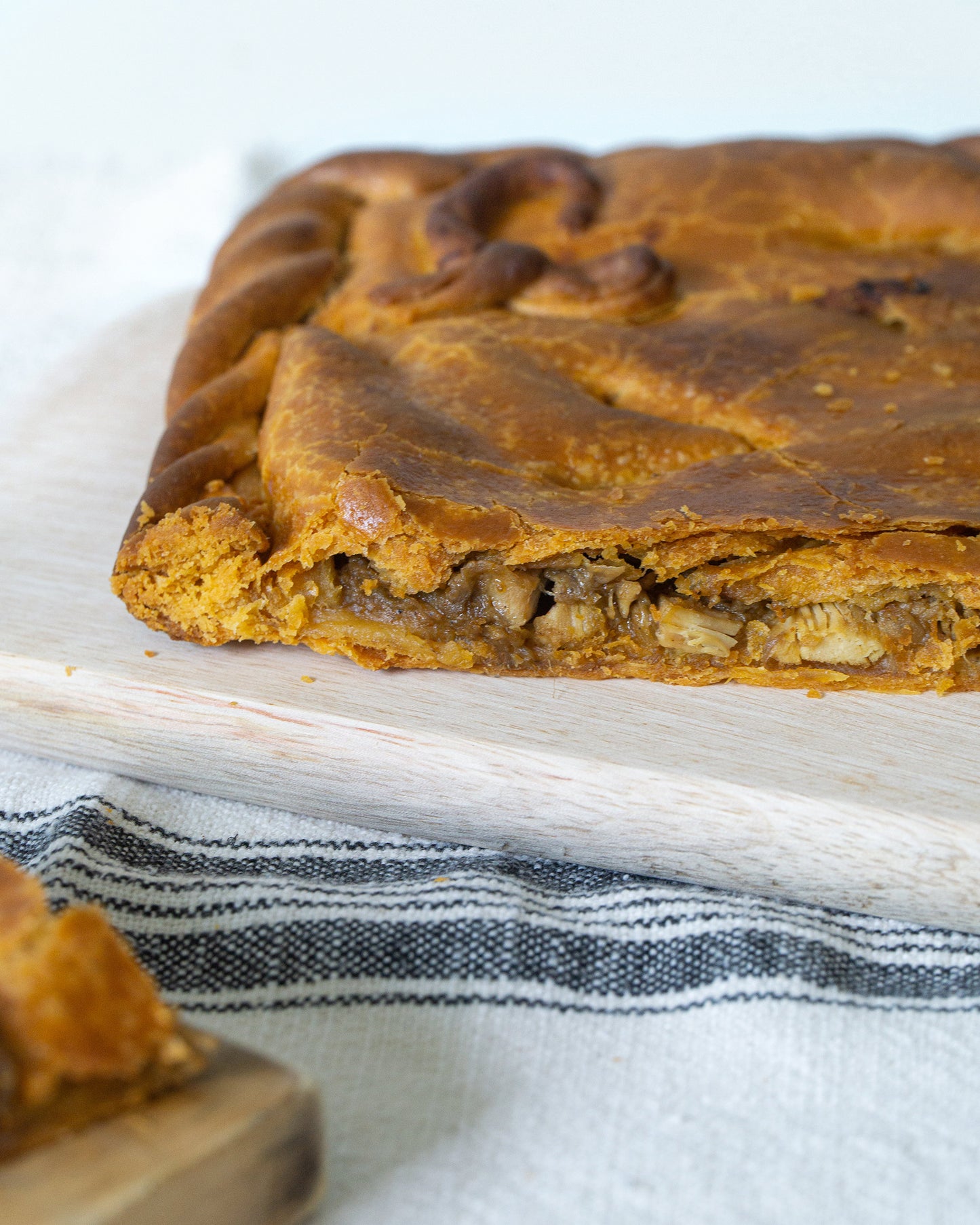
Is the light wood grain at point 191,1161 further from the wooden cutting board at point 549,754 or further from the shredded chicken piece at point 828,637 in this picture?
the shredded chicken piece at point 828,637

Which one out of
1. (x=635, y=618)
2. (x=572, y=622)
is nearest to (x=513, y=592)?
(x=572, y=622)

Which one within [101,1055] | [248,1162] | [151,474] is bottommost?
[248,1162]

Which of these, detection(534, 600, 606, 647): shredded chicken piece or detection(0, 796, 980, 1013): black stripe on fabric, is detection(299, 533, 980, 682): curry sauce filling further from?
detection(0, 796, 980, 1013): black stripe on fabric

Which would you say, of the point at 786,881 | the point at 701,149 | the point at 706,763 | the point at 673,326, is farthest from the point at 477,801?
the point at 701,149

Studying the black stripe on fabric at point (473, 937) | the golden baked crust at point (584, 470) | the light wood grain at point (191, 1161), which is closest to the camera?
the light wood grain at point (191, 1161)

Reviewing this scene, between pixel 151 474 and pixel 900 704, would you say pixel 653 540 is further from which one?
pixel 151 474

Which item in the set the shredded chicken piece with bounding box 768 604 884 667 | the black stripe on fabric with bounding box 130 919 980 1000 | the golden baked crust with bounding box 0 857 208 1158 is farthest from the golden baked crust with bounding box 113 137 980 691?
the golden baked crust with bounding box 0 857 208 1158

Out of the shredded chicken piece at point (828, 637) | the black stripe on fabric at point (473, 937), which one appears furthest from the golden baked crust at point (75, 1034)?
the shredded chicken piece at point (828, 637)
